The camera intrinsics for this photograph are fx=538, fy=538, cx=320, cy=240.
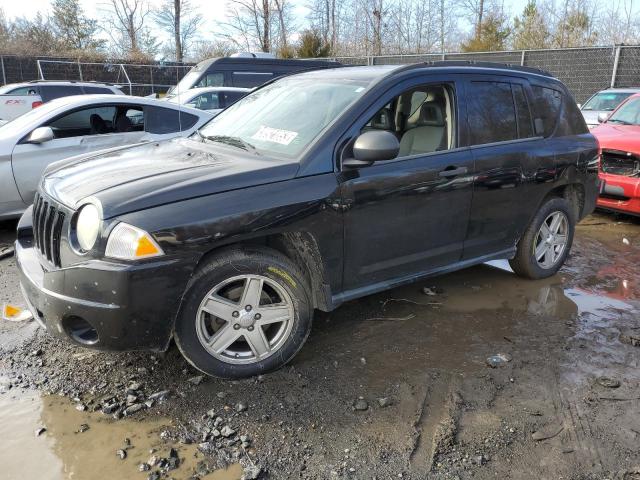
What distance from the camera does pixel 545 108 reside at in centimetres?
468

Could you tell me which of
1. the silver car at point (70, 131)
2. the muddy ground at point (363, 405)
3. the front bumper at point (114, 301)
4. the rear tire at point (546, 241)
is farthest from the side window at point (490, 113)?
the silver car at point (70, 131)

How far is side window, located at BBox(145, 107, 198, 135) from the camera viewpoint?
6.89m

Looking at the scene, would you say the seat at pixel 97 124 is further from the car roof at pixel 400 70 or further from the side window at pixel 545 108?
the side window at pixel 545 108

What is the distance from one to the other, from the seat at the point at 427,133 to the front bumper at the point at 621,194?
3685 millimetres

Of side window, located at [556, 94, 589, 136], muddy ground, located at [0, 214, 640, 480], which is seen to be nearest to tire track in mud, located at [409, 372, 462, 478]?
muddy ground, located at [0, 214, 640, 480]

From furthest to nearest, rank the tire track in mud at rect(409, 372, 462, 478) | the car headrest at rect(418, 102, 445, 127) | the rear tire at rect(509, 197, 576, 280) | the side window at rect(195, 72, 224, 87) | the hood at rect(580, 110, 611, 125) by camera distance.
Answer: the side window at rect(195, 72, 224, 87), the hood at rect(580, 110, 611, 125), the rear tire at rect(509, 197, 576, 280), the car headrest at rect(418, 102, 445, 127), the tire track in mud at rect(409, 372, 462, 478)

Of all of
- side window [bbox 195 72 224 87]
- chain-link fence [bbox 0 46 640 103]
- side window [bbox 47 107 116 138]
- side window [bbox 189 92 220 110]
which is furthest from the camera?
chain-link fence [bbox 0 46 640 103]

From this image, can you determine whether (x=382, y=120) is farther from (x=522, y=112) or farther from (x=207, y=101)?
(x=207, y=101)

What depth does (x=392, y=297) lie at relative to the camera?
14.9 feet

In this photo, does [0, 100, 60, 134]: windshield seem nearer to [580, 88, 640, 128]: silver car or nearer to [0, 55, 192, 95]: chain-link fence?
[580, 88, 640, 128]: silver car

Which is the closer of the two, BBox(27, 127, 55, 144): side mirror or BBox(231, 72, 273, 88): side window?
BBox(27, 127, 55, 144): side mirror

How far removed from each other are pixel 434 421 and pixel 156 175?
207cm

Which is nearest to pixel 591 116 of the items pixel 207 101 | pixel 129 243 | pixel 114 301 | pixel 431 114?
pixel 207 101

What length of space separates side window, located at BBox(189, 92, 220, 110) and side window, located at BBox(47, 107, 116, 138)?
4864mm
